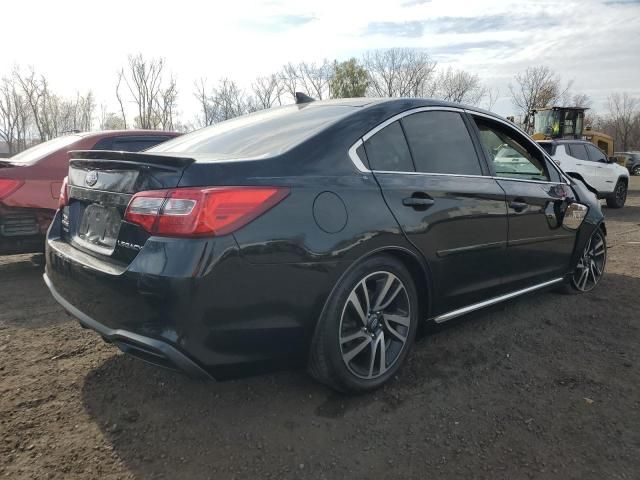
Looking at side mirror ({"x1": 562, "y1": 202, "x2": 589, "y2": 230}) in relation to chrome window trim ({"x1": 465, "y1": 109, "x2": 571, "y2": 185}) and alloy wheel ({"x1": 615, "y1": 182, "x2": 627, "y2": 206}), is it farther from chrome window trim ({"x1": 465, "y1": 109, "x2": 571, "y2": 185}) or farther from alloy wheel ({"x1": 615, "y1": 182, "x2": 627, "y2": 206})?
alloy wheel ({"x1": 615, "y1": 182, "x2": 627, "y2": 206})

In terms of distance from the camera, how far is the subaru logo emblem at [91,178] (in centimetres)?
251

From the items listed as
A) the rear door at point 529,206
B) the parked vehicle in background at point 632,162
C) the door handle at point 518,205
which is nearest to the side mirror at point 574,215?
the rear door at point 529,206

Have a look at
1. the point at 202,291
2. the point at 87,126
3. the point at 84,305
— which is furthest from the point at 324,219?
the point at 87,126

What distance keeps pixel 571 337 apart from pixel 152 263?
2.94 m

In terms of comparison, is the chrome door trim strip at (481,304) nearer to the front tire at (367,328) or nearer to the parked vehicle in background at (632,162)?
the front tire at (367,328)

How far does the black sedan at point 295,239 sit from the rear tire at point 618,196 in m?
11.3

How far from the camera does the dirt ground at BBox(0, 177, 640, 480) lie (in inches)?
81.4

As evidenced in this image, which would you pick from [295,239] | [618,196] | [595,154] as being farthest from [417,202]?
[618,196]

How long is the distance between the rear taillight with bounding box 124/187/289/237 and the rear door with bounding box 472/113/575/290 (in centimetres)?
197

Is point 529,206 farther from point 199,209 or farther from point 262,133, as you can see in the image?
point 199,209

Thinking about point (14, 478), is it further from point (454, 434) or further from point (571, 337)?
point (571, 337)

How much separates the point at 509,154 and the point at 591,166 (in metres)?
10.0

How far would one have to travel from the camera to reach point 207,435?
227cm

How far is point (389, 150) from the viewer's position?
9.04ft
